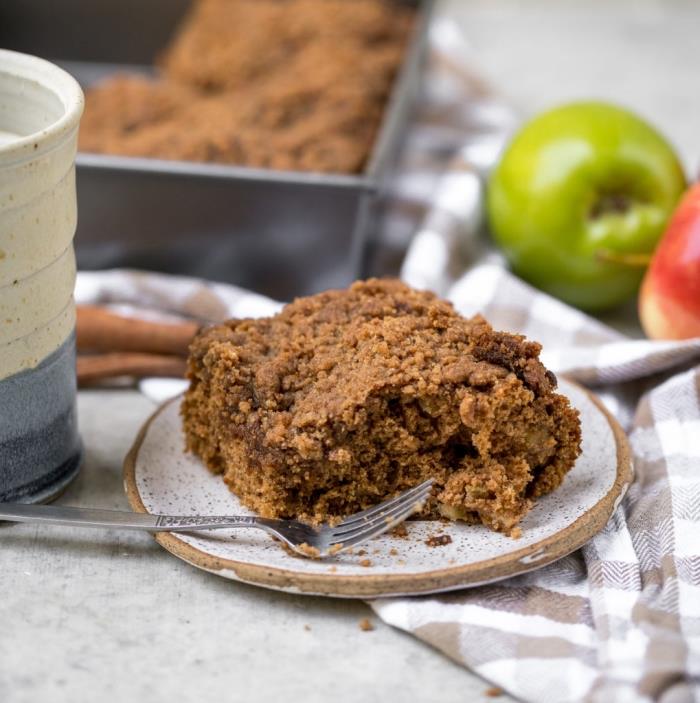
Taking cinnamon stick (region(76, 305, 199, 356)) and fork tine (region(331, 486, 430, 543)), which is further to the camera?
cinnamon stick (region(76, 305, 199, 356))

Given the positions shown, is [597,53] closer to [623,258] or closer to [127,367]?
[623,258]

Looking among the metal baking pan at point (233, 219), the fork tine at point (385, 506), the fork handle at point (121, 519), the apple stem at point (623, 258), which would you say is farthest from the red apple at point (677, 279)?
the fork handle at point (121, 519)

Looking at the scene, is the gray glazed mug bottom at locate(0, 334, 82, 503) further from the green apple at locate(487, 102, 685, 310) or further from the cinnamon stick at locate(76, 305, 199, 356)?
the green apple at locate(487, 102, 685, 310)

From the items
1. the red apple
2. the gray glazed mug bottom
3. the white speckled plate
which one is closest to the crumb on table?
the white speckled plate

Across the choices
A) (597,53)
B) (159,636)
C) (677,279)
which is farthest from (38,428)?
(597,53)

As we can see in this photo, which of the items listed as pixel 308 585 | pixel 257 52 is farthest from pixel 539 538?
pixel 257 52
